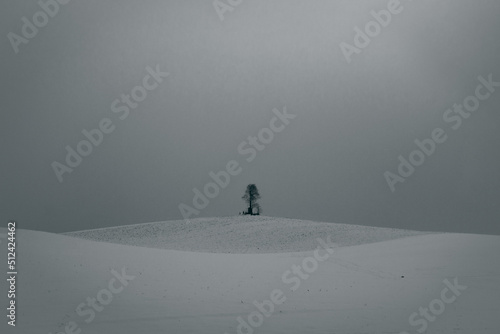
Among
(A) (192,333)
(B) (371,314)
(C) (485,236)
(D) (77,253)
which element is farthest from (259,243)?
(A) (192,333)

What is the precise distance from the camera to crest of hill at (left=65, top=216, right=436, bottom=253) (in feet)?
120

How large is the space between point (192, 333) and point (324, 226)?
28.9m

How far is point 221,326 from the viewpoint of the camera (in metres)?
14.6

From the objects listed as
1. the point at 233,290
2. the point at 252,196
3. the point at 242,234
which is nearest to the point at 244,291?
the point at 233,290

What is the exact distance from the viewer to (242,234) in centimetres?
4138

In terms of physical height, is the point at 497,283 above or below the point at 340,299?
above

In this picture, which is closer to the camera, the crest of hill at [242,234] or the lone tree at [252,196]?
the crest of hill at [242,234]

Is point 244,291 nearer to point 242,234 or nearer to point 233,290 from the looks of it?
point 233,290

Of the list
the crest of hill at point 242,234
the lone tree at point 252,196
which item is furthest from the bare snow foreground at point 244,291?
the lone tree at point 252,196

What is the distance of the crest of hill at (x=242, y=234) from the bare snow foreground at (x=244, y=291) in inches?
381

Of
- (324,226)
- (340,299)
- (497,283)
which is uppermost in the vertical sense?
(324,226)

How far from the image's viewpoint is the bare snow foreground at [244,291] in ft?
48.6

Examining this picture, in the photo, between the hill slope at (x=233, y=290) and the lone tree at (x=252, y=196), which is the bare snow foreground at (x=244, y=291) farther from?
the lone tree at (x=252, y=196)

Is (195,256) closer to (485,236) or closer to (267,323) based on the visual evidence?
(267,323)
